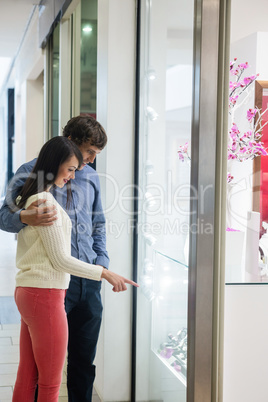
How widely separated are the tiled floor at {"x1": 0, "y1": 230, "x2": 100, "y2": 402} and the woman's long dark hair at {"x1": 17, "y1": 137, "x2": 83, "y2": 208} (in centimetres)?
135

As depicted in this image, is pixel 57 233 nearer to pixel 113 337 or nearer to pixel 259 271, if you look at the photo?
pixel 259 271

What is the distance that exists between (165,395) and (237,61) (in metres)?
1.42

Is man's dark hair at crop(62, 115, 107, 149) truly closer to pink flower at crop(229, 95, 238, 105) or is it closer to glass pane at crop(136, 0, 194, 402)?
glass pane at crop(136, 0, 194, 402)

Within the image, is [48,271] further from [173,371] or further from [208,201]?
[173,371]

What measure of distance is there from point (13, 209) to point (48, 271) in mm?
289

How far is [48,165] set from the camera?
6.03 feet

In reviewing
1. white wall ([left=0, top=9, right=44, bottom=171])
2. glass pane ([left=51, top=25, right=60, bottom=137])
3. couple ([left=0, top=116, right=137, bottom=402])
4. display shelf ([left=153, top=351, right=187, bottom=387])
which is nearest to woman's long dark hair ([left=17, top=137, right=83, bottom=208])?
couple ([left=0, top=116, right=137, bottom=402])

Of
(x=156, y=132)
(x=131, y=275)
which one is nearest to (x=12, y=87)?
(x=156, y=132)

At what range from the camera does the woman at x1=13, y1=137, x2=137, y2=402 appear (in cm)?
177

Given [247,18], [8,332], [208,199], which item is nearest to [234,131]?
[208,199]

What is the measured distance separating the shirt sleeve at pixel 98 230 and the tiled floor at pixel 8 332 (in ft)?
2.85

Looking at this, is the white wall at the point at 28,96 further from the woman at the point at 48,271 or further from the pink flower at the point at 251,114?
the pink flower at the point at 251,114

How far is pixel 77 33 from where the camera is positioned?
12.5 feet

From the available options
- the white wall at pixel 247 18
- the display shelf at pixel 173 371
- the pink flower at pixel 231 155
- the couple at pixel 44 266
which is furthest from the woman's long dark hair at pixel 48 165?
the display shelf at pixel 173 371
